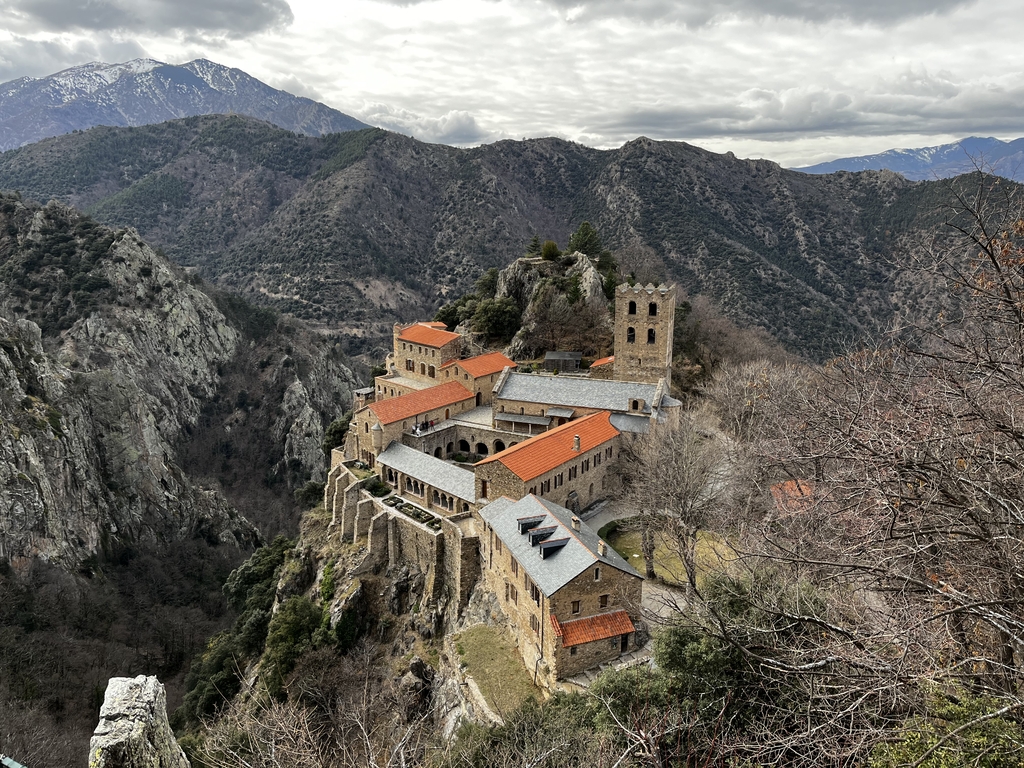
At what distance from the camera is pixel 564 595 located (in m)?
22.8

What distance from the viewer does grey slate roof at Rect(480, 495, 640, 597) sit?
75.9 feet

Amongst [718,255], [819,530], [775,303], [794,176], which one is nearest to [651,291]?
[819,530]

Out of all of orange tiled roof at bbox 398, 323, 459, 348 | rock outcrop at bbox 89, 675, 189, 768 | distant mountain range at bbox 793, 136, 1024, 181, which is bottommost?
orange tiled roof at bbox 398, 323, 459, 348

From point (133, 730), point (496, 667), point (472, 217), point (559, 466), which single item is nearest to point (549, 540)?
point (496, 667)

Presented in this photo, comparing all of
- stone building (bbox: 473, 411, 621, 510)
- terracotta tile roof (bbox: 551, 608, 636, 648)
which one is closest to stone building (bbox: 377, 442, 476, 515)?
stone building (bbox: 473, 411, 621, 510)

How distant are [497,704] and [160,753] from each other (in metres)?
13.2

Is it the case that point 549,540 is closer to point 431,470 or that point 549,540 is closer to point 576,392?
point 431,470

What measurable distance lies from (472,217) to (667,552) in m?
145

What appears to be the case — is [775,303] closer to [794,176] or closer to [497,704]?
[794,176]

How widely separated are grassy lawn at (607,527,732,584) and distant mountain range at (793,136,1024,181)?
17.2 metres

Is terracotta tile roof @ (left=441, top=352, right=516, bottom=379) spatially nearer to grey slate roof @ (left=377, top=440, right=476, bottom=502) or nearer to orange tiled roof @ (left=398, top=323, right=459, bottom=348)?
orange tiled roof @ (left=398, top=323, right=459, bottom=348)

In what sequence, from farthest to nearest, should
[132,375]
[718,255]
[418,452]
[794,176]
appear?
[794,176]
[718,255]
[132,375]
[418,452]

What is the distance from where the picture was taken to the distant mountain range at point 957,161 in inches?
430

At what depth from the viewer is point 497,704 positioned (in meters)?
22.8
